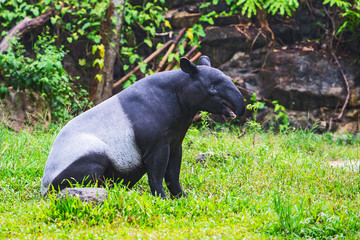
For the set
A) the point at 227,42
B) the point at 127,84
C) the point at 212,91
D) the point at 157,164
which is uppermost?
the point at 212,91

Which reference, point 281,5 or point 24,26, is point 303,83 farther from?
point 24,26

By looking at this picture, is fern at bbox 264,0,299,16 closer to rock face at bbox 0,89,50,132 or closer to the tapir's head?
rock face at bbox 0,89,50,132

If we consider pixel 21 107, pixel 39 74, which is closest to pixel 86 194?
pixel 39 74

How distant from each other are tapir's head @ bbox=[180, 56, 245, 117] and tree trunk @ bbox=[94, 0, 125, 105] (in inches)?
217

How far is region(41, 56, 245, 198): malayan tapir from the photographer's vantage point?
4.20 meters

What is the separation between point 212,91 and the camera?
14.0ft

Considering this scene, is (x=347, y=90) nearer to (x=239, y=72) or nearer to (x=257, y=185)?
(x=239, y=72)

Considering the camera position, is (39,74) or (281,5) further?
(281,5)

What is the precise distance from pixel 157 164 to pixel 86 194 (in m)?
0.82

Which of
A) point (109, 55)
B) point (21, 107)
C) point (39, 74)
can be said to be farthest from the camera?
point (109, 55)

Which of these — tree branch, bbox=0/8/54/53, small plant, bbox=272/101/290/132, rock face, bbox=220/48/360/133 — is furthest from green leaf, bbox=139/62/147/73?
small plant, bbox=272/101/290/132

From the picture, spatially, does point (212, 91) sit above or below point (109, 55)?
above

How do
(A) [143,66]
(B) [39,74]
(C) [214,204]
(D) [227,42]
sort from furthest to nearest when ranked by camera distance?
(D) [227,42] < (A) [143,66] < (B) [39,74] < (C) [214,204]

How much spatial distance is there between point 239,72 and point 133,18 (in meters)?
2.71
